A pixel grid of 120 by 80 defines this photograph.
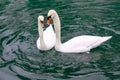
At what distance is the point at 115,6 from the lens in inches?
720

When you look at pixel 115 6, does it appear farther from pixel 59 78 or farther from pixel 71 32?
pixel 59 78

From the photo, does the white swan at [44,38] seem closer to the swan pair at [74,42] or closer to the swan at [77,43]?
the swan pair at [74,42]

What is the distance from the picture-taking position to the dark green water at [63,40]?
37.3 feet

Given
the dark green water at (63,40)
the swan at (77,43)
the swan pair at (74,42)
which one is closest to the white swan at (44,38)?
the swan pair at (74,42)

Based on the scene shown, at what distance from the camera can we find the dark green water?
1138 centimetres

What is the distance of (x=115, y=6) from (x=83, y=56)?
6.31 meters

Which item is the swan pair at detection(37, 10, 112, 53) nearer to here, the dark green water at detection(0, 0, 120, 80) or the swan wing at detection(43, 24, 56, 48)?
the dark green water at detection(0, 0, 120, 80)

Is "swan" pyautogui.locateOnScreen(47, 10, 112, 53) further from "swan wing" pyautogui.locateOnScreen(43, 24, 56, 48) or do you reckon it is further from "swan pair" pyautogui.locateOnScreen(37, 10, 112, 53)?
"swan wing" pyautogui.locateOnScreen(43, 24, 56, 48)

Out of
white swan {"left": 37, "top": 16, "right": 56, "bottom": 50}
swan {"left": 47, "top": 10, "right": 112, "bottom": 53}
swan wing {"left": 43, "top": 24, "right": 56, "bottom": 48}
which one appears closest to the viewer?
swan {"left": 47, "top": 10, "right": 112, "bottom": 53}

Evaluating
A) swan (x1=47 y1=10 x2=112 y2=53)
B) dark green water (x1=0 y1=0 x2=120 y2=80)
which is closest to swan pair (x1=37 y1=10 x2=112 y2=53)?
swan (x1=47 y1=10 x2=112 y2=53)

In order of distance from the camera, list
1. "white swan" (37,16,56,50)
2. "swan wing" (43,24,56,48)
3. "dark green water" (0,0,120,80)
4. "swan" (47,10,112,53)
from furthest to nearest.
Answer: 1. "swan wing" (43,24,56,48)
2. "white swan" (37,16,56,50)
3. "swan" (47,10,112,53)
4. "dark green water" (0,0,120,80)

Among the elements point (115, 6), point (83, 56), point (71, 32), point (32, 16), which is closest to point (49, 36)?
point (71, 32)

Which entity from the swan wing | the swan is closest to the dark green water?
the swan

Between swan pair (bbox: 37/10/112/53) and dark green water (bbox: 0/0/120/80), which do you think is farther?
swan pair (bbox: 37/10/112/53)
